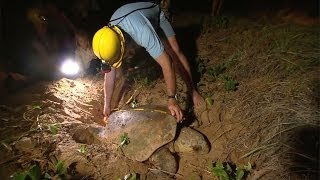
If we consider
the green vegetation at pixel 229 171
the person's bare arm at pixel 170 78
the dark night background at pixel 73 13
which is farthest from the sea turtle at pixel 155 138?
the dark night background at pixel 73 13

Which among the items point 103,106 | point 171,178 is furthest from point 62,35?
point 171,178

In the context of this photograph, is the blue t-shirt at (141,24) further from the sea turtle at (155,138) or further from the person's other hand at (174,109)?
the sea turtle at (155,138)

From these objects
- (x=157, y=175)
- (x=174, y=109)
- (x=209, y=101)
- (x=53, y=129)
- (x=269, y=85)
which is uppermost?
(x=269, y=85)

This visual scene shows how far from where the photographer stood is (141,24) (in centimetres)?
292

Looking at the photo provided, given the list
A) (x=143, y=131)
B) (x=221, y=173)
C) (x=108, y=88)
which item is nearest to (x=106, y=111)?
→ (x=108, y=88)

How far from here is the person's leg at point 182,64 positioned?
3574mm

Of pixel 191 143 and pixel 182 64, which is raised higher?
pixel 182 64

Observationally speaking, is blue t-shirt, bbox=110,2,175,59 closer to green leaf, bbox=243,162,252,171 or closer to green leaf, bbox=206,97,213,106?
green leaf, bbox=206,97,213,106

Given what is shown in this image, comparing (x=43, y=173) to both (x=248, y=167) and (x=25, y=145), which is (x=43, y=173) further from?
(x=248, y=167)

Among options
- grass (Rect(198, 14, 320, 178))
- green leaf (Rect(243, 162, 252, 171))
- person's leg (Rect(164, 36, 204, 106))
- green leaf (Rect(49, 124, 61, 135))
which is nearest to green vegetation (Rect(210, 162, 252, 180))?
green leaf (Rect(243, 162, 252, 171))

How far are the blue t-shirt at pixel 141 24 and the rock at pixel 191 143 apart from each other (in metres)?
0.85

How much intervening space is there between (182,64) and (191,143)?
40.3 inches

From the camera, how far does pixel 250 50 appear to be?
4.08 meters

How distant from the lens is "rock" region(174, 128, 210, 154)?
3.06 meters
